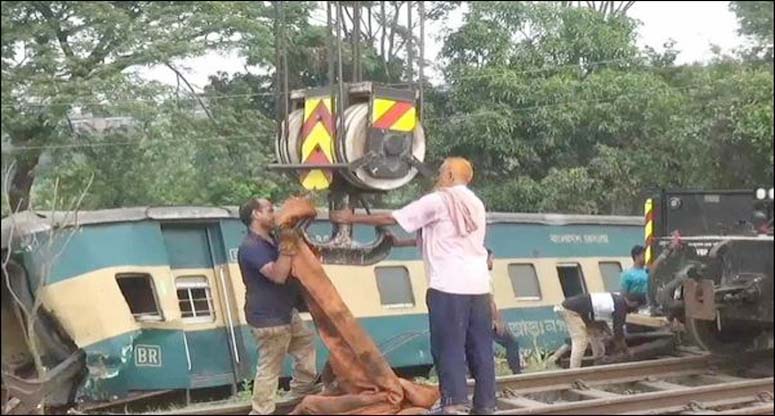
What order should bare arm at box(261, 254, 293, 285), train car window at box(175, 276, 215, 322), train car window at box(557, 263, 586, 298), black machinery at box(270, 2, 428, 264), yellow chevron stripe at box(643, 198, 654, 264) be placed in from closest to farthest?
black machinery at box(270, 2, 428, 264) < bare arm at box(261, 254, 293, 285) < yellow chevron stripe at box(643, 198, 654, 264) < train car window at box(175, 276, 215, 322) < train car window at box(557, 263, 586, 298)

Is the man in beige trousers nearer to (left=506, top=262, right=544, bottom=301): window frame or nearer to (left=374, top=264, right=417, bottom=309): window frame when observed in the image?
(left=374, top=264, right=417, bottom=309): window frame

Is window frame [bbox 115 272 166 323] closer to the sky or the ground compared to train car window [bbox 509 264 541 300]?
closer to the sky

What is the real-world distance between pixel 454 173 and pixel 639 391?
3100 millimetres

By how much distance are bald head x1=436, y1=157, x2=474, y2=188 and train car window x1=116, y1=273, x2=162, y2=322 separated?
504cm

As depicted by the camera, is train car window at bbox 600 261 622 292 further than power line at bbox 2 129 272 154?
Yes

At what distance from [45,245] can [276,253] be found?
3.02 m

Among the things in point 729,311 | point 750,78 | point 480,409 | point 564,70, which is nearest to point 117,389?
point 480,409

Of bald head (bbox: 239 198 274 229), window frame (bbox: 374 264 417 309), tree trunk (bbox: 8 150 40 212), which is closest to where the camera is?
bald head (bbox: 239 198 274 229)

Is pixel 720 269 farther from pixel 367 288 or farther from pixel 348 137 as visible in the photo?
pixel 367 288

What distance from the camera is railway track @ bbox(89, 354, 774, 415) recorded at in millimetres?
7562

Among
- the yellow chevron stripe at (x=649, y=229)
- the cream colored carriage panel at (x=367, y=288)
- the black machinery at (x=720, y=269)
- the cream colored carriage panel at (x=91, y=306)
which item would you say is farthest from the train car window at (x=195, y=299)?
the black machinery at (x=720, y=269)

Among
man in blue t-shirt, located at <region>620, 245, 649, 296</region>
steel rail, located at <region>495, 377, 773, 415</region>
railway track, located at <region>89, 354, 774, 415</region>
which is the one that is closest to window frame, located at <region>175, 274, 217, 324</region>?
railway track, located at <region>89, 354, 774, 415</region>

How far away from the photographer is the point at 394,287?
12992 millimetres

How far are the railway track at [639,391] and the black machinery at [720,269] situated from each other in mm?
308
